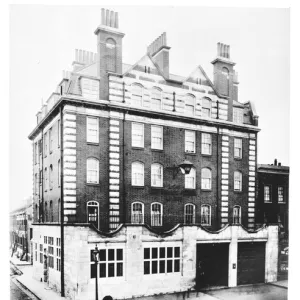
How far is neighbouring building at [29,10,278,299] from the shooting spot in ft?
24.6

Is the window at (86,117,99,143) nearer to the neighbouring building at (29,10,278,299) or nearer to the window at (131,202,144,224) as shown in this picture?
the neighbouring building at (29,10,278,299)

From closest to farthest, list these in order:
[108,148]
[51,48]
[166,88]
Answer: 1. [51,48]
2. [108,148]
3. [166,88]

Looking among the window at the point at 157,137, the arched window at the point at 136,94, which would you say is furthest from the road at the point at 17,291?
the arched window at the point at 136,94

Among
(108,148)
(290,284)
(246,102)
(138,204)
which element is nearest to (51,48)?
(108,148)

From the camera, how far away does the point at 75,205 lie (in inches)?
294

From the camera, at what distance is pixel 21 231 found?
24.7 ft

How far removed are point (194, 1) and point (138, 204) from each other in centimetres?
452

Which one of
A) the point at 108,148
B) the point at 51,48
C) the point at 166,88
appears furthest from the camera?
the point at 166,88

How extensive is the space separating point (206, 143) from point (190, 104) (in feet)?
3.35

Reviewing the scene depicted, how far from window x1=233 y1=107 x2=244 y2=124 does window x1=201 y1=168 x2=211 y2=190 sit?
141 centimetres

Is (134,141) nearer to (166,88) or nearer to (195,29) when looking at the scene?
(166,88)

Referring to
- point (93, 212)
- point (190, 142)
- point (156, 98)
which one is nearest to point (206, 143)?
point (190, 142)

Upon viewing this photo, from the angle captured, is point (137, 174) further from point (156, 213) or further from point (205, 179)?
point (205, 179)

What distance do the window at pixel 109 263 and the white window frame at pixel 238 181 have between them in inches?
126
